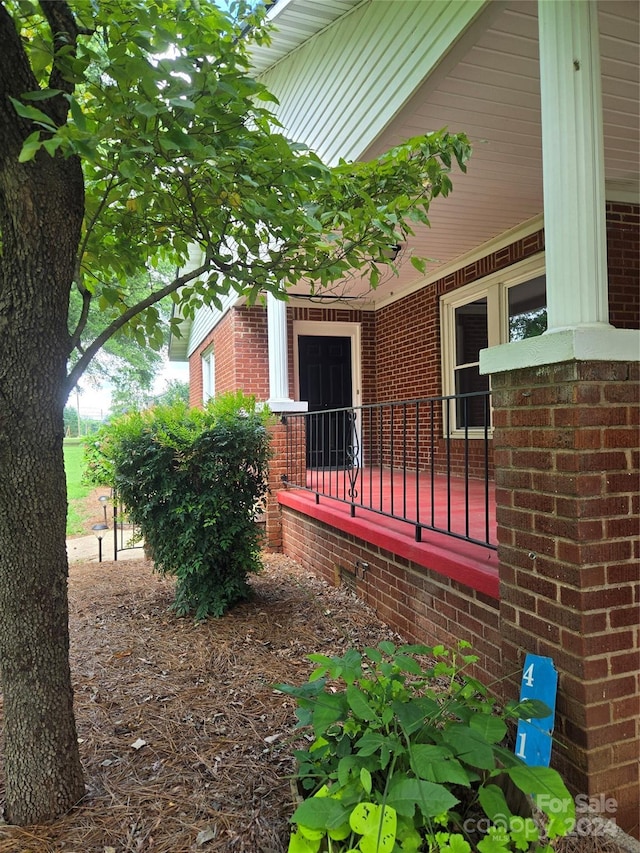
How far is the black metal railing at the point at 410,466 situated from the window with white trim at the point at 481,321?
19 cm

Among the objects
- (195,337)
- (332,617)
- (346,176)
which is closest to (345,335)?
(195,337)

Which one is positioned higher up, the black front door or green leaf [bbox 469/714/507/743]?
the black front door

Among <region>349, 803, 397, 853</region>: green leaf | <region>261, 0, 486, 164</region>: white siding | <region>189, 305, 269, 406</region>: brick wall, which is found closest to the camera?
<region>349, 803, 397, 853</region>: green leaf

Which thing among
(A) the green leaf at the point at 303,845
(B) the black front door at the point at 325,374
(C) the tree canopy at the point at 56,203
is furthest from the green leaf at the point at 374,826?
(B) the black front door at the point at 325,374

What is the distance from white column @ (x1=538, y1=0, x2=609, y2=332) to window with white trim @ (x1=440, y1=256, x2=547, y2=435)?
3115 mm

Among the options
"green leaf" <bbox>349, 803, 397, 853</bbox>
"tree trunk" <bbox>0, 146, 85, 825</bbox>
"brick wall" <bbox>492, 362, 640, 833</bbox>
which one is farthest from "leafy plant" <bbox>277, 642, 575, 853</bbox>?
"tree trunk" <bbox>0, 146, 85, 825</bbox>

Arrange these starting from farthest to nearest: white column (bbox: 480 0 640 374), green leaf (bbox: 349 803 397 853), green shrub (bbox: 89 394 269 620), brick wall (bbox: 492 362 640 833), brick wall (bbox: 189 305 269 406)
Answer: brick wall (bbox: 189 305 269 406) < green shrub (bbox: 89 394 269 620) < white column (bbox: 480 0 640 374) < brick wall (bbox: 492 362 640 833) < green leaf (bbox: 349 803 397 853)

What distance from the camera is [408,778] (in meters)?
1.47

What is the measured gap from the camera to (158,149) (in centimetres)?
175

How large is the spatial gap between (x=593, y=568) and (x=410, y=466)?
5.67 metres

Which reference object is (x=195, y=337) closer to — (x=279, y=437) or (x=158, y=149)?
(x=279, y=437)

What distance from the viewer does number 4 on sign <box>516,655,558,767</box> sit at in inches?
71.7

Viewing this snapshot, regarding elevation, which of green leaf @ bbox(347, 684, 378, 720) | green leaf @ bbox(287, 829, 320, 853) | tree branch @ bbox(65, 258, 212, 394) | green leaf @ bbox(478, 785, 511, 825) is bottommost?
green leaf @ bbox(287, 829, 320, 853)

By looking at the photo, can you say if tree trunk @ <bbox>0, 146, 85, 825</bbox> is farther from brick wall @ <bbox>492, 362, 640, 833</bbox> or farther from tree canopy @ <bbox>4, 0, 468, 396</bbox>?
brick wall @ <bbox>492, 362, 640, 833</bbox>
